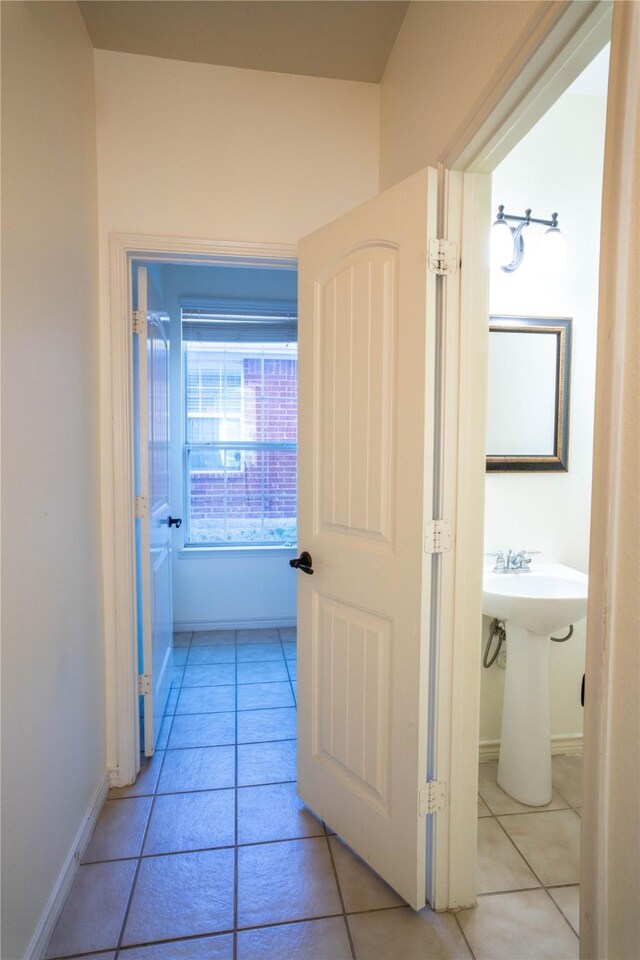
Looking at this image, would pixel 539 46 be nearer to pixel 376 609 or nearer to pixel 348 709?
pixel 376 609

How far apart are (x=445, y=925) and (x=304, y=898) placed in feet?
1.35

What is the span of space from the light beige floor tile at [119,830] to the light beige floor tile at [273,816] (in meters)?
0.35

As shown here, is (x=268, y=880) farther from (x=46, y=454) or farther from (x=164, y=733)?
(x=46, y=454)

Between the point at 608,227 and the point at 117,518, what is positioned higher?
the point at 608,227

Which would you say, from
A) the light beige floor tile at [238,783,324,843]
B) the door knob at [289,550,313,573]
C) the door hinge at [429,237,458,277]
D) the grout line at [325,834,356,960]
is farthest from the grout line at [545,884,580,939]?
the door hinge at [429,237,458,277]

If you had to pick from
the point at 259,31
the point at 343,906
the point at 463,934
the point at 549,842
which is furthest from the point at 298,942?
the point at 259,31

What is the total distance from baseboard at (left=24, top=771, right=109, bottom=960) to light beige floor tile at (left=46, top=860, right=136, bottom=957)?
1.0 inches

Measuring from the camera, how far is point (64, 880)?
4.99ft

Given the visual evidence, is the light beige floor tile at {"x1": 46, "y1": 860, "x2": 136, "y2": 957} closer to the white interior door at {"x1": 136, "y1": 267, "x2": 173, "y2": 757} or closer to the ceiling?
the white interior door at {"x1": 136, "y1": 267, "x2": 173, "y2": 757}

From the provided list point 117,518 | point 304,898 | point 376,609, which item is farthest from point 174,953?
point 117,518

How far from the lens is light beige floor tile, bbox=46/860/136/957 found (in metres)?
1.39

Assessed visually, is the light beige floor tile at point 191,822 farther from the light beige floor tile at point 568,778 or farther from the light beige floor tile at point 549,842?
the light beige floor tile at point 568,778

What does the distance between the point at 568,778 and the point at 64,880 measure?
1867mm

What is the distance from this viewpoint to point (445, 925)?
4.76 feet
